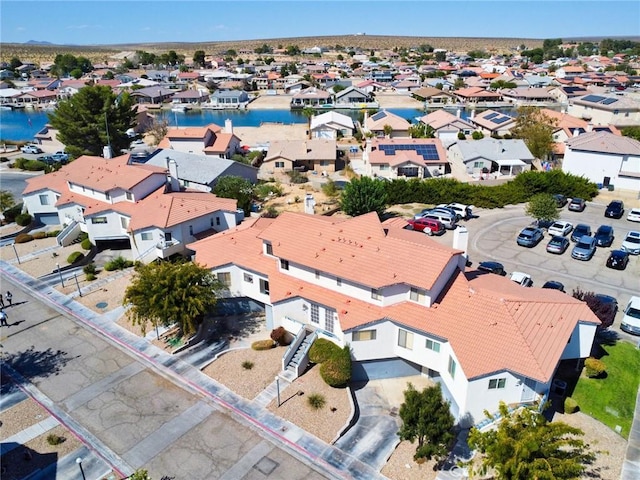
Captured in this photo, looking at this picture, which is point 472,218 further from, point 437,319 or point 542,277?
point 437,319

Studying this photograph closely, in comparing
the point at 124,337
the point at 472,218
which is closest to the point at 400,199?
the point at 472,218

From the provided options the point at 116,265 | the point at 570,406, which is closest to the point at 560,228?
the point at 570,406

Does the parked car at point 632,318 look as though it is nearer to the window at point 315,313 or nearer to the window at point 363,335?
the window at point 363,335

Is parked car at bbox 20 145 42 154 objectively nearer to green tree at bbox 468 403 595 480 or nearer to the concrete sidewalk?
the concrete sidewalk

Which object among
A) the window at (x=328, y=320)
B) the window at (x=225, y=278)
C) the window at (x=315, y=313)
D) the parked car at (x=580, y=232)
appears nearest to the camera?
the window at (x=328, y=320)

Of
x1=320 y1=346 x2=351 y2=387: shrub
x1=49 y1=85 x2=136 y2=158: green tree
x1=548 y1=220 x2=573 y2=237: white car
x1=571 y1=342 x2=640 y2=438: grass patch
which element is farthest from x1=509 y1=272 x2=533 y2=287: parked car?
x1=49 y1=85 x2=136 y2=158: green tree

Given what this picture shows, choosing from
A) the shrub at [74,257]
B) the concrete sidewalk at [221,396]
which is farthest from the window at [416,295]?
the shrub at [74,257]

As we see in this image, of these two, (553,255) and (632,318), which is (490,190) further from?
(632,318)
